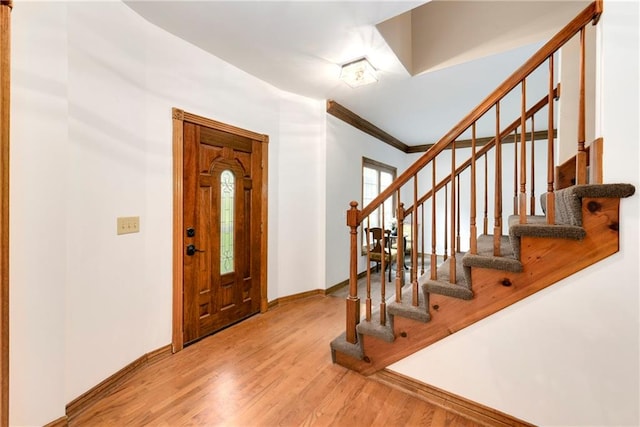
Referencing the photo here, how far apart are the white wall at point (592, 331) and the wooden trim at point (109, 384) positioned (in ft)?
7.29

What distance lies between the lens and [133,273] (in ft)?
6.66

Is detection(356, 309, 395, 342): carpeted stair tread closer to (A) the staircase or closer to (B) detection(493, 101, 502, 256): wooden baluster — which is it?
(A) the staircase

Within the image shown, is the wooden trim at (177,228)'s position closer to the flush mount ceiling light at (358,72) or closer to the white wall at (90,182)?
the white wall at (90,182)

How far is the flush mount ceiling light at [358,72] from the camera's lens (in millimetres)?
2600

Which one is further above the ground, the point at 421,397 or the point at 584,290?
the point at 584,290

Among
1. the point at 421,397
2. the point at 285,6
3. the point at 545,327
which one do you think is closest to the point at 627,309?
the point at 545,327

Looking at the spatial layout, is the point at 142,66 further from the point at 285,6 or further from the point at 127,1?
the point at 285,6

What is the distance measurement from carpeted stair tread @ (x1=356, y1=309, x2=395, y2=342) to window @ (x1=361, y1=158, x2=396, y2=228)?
2833mm

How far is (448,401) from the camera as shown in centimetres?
169

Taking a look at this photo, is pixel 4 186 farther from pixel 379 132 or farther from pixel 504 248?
pixel 379 132

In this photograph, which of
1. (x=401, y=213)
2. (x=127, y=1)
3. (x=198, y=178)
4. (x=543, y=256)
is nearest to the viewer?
(x=543, y=256)

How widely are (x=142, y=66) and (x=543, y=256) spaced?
2834mm

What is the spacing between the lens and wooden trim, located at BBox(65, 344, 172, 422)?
1.62m

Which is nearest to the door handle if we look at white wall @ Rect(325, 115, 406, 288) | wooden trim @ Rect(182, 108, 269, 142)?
wooden trim @ Rect(182, 108, 269, 142)
